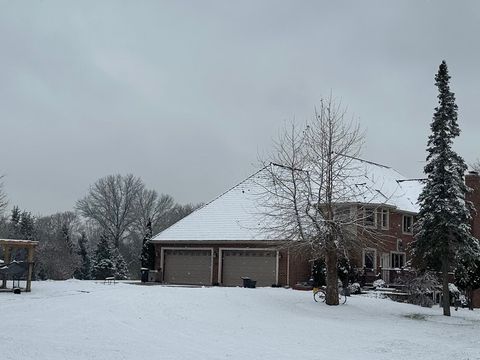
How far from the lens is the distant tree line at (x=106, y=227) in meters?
51.8

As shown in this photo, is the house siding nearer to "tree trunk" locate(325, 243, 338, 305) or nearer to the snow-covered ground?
"tree trunk" locate(325, 243, 338, 305)

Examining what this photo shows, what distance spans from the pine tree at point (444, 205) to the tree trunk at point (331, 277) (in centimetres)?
479

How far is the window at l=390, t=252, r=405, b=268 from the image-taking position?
125 feet

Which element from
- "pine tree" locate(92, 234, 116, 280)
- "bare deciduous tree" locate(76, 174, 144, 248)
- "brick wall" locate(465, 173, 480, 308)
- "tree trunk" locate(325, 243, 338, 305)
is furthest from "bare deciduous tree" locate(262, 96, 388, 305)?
"bare deciduous tree" locate(76, 174, 144, 248)

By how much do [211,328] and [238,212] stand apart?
21.2 metres

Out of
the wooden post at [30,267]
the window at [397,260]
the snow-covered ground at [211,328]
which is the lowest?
the snow-covered ground at [211,328]

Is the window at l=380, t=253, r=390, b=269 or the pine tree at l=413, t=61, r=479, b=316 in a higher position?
the pine tree at l=413, t=61, r=479, b=316

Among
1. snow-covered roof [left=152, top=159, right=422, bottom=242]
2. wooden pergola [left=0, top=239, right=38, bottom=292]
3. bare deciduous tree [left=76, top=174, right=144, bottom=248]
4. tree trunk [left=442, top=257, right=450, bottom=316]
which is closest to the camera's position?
wooden pergola [left=0, top=239, right=38, bottom=292]

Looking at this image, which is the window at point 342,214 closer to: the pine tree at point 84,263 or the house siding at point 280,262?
the house siding at point 280,262

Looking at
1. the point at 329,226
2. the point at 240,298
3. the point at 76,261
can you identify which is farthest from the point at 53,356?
the point at 76,261

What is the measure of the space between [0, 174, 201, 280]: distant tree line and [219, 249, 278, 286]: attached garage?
418 inches

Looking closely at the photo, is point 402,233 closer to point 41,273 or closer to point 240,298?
point 240,298

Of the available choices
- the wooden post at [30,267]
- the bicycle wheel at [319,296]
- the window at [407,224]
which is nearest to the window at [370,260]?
the window at [407,224]

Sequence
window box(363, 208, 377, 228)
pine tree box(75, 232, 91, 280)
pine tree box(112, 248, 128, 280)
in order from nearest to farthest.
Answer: window box(363, 208, 377, 228) < pine tree box(112, 248, 128, 280) < pine tree box(75, 232, 91, 280)
